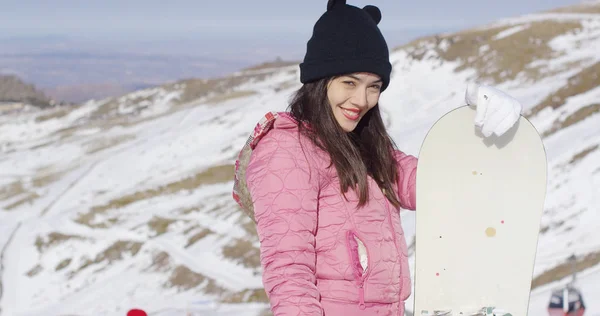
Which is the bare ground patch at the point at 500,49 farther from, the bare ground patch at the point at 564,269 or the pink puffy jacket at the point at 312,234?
the pink puffy jacket at the point at 312,234

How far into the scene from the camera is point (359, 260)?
2.42 metres

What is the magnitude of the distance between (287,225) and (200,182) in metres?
27.0

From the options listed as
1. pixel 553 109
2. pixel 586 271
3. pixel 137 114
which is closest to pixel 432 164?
pixel 586 271

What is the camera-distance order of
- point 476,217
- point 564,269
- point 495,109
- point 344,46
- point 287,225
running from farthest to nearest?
point 564,269 → point 476,217 → point 495,109 → point 344,46 → point 287,225

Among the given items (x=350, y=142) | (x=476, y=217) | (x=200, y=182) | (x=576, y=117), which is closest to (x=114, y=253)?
(x=200, y=182)

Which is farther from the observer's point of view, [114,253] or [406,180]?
[114,253]

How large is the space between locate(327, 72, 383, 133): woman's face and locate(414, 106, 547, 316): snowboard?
766 millimetres

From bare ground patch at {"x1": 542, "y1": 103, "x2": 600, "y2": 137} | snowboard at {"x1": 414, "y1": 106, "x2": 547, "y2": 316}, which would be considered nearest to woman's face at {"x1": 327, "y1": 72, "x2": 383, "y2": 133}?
snowboard at {"x1": 414, "y1": 106, "x2": 547, "y2": 316}

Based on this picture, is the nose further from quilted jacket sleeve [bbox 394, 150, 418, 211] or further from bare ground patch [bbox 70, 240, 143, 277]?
bare ground patch [bbox 70, 240, 143, 277]

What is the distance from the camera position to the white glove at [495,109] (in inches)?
108

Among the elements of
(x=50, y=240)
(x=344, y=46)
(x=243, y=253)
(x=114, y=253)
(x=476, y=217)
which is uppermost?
(x=344, y=46)

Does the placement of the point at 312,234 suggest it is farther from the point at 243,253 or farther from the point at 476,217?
the point at 243,253

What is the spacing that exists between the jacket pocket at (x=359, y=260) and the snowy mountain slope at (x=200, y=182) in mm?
7592

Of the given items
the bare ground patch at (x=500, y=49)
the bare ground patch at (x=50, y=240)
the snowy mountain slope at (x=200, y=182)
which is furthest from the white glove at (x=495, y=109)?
the bare ground patch at (x=500, y=49)
